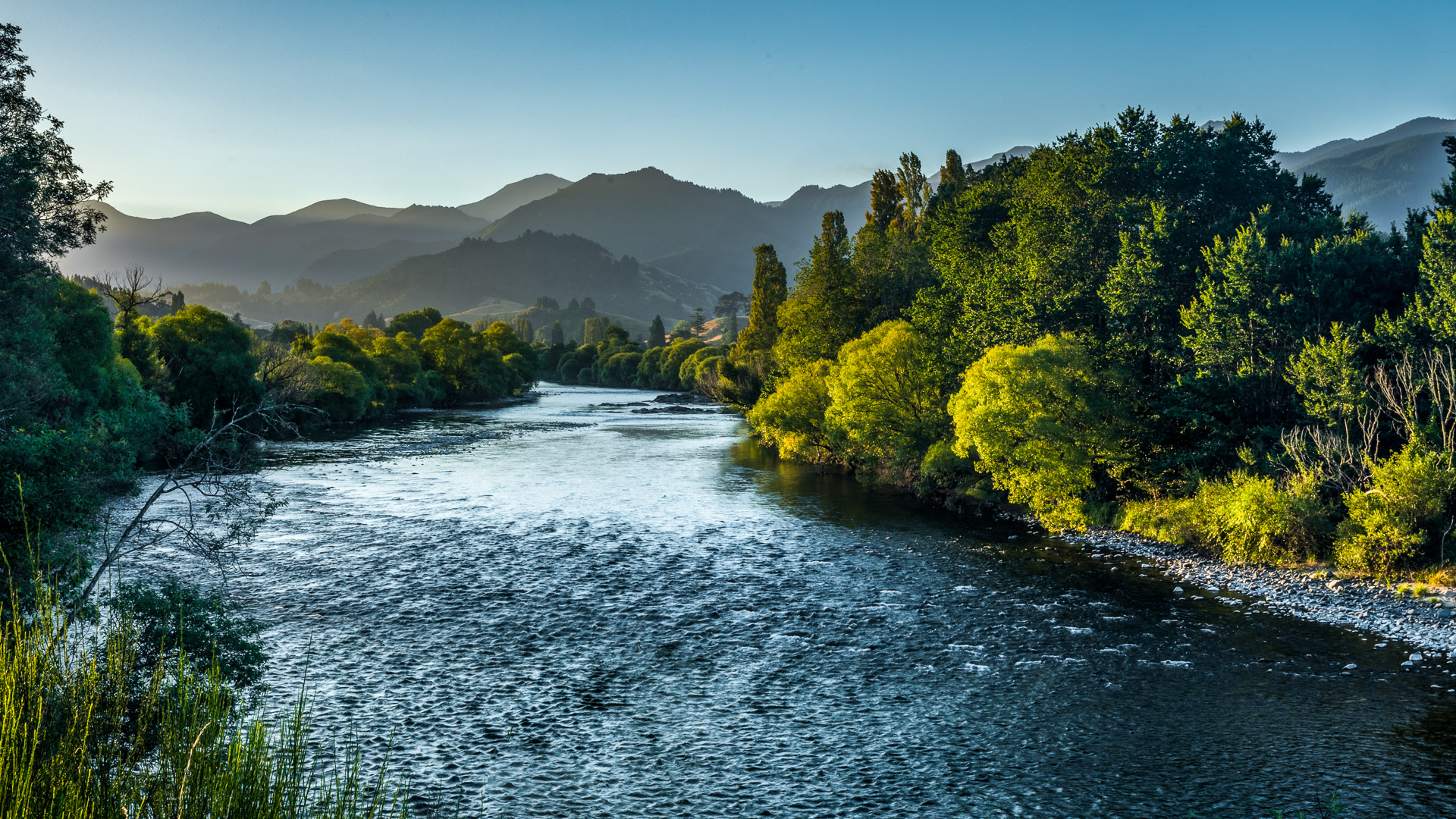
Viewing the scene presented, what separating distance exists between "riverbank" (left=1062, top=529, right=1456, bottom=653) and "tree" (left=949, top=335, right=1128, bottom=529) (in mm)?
6003

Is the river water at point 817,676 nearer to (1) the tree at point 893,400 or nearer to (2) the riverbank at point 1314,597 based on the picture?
(2) the riverbank at point 1314,597

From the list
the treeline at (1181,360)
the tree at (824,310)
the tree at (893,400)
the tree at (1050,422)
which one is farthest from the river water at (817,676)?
the tree at (824,310)

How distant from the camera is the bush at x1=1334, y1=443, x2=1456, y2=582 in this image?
104 feet

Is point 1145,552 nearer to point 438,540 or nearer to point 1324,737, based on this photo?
point 1324,737

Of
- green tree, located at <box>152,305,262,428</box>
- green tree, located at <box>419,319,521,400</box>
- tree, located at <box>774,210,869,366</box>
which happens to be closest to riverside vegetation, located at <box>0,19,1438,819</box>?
green tree, located at <box>152,305,262,428</box>

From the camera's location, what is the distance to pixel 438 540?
43906 millimetres

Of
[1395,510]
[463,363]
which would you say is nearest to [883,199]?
[1395,510]

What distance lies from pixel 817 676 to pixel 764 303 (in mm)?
85495

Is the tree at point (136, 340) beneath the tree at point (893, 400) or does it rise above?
above

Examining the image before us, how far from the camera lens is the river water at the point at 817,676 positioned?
1938 cm

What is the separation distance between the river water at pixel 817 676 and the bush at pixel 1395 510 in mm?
6476

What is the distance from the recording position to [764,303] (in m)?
109

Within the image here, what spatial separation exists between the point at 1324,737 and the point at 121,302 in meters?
92.9

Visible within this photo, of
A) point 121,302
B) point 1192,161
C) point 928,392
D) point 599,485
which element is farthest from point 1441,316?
point 121,302
